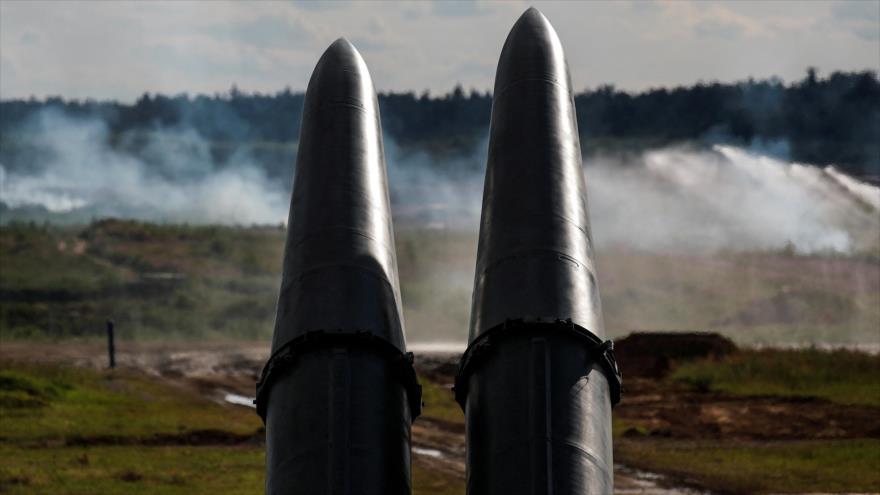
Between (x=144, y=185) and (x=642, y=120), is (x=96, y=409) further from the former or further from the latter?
(x=642, y=120)

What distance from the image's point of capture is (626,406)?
2366 inches

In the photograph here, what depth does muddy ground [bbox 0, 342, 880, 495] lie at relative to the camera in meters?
49.4

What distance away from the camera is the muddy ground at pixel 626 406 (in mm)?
49375

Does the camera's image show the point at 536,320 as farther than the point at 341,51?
No

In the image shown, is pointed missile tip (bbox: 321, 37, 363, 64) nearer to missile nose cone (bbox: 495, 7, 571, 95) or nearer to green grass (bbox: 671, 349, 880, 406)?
missile nose cone (bbox: 495, 7, 571, 95)

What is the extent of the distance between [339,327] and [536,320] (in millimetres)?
2918

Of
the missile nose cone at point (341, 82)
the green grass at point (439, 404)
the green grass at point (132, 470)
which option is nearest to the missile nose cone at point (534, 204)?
the missile nose cone at point (341, 82)

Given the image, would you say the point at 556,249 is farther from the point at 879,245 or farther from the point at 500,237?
the point at 879,245

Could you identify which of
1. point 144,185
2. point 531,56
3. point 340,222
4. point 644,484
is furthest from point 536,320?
point 144,185

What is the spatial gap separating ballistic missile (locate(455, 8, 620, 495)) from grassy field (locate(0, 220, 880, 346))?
50808mm

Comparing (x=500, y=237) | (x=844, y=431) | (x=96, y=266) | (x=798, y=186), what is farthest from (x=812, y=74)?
(x=500, y=237)

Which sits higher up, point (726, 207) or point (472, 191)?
point (472, 191)

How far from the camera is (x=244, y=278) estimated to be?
9638 cm

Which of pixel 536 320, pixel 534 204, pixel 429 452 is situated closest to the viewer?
pixel 536 320
